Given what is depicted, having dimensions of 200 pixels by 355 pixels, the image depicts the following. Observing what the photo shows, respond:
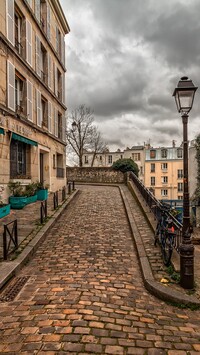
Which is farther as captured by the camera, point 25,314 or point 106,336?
point 25,314

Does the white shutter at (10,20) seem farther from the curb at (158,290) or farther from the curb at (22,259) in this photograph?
the curb at (158,290)

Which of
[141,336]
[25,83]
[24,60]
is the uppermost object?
[24,60]

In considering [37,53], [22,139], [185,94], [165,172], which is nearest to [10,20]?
[37,53]

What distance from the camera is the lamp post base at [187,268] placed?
4184 mm

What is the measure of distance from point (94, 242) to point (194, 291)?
3.26m

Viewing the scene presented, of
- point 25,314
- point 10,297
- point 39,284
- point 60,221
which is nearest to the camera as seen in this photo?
point 25,314

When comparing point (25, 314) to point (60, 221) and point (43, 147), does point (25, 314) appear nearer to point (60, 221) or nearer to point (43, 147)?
point (60, 221)

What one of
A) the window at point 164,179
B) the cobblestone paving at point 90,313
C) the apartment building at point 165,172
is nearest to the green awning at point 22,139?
the cobblestone paving at point 90,313

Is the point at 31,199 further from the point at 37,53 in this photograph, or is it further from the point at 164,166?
the point at 164,166

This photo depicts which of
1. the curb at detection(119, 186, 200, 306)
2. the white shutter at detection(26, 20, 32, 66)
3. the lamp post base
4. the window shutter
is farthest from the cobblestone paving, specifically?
the white shutter at detection(26, 20, 32, 66)

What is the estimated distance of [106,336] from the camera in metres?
2.92

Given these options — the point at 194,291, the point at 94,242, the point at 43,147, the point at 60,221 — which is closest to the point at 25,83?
the point at 43,147

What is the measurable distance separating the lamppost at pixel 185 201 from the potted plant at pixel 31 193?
27.4 feet

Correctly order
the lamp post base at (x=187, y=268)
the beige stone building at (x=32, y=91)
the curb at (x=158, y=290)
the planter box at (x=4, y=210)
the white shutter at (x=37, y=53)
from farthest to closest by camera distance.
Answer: the white shutter at (x=37, y=53) → the beige stone building at (x=32, y=91) → the planter box at (x=4, y=210) → the lamp post base at (x=187, y=268) → the curb at (x=158, y=290)
